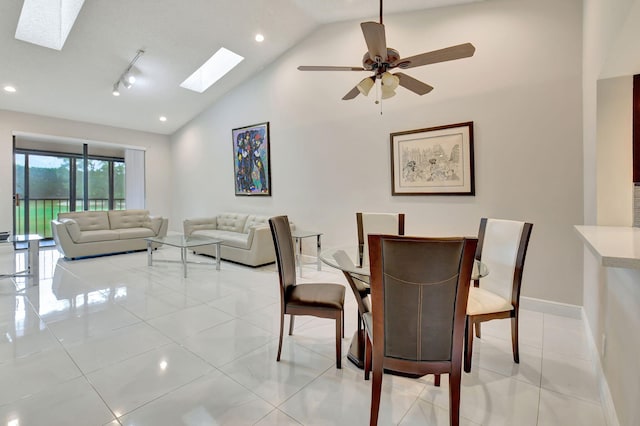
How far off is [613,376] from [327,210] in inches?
142

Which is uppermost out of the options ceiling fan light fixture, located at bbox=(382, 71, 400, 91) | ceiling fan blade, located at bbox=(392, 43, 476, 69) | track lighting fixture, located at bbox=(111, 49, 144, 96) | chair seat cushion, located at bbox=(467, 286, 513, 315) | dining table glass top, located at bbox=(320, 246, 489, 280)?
track lighting fixture, located at bbox=(111, 49, 144, 96)

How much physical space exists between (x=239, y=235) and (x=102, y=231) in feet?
8.66

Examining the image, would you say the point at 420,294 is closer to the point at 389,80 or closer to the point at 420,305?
the point at 420,305

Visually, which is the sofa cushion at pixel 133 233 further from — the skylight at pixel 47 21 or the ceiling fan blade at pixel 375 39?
the ceiling fan blade at pixel 375 39

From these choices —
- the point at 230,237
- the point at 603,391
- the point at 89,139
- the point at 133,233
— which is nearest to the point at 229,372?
the point at 603,391

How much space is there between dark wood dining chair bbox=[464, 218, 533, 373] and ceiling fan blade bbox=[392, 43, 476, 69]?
48.0 inches

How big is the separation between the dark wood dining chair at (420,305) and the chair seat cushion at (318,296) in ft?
2.08

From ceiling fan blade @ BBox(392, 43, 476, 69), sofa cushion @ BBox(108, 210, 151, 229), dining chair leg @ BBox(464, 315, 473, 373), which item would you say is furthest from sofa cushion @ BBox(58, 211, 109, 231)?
dining chair leg @ BBox(464, 315, 473, 373)

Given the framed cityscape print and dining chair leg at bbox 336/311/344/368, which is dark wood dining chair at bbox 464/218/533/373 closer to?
dining chair leg at bbox 336/311/344/368

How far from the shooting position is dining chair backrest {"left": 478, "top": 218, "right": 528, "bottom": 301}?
2.11 metres

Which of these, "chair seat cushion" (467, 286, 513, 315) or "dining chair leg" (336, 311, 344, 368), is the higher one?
"chair seat cushion" (467, 286, 513, 315)

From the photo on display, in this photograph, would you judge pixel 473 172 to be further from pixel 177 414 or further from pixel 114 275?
pixel 114 275

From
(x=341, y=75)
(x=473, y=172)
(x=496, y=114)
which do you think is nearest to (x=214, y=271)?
(x=341, y=75)

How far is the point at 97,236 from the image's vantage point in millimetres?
5391
